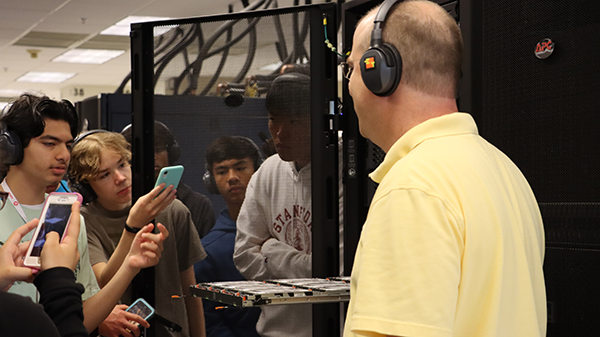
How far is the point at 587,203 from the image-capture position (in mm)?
1198

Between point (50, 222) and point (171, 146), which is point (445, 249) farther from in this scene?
point (171, 146)

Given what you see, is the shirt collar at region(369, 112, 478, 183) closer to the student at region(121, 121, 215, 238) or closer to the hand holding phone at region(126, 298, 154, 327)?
the student at region(121, 121, 215, 238)

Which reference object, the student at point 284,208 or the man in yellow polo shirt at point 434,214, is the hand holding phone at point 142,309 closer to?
the student at point 284,208

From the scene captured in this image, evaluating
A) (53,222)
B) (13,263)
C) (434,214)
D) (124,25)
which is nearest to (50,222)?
(53,222)

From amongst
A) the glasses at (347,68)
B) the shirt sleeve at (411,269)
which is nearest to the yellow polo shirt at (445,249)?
the shirt sleeve at (411,269)

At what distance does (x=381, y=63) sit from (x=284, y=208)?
997 mm

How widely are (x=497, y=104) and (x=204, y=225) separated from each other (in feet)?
3.47

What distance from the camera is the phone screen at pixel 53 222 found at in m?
1.40

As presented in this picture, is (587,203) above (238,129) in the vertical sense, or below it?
below

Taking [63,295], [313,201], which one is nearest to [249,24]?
[313,201]

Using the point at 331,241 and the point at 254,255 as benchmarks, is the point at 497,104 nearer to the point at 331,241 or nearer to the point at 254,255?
the point at 331,241

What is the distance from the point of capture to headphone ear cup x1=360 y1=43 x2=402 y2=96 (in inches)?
35.7

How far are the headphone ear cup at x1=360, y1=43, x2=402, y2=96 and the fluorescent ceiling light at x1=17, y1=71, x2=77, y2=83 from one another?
34.6ft

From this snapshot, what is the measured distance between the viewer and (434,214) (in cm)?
78
